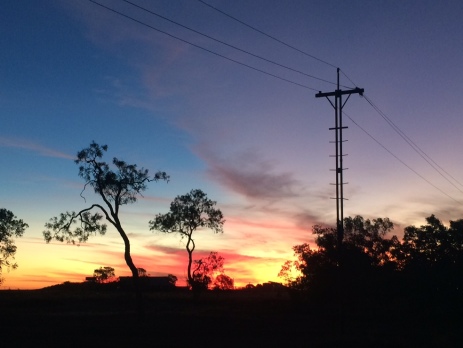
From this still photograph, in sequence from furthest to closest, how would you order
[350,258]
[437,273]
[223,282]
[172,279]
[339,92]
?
[172,279] → [223,282] → [350,258] → [437,273] → [339,92]

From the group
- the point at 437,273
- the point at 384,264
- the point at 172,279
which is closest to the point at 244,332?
the point at 437,273

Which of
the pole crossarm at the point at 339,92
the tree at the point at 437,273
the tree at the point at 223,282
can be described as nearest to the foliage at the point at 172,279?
the tree at the point at 223,282

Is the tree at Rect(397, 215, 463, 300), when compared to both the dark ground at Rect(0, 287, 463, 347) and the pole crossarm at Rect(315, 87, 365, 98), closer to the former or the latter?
the dark ground at Rect(0, 287, 463, 347)

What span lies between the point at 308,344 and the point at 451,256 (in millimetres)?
24985

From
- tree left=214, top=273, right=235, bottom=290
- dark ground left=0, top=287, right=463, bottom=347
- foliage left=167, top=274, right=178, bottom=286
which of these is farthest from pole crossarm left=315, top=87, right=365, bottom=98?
foliage left=167, top=274, right=178, bottom=286

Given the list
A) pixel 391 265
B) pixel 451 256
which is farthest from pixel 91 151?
pixel 391 265

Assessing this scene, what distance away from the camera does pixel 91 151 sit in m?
50.0

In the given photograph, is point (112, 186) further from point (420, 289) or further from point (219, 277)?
point (219, 277)

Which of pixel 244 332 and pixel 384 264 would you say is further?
pixel 384 264

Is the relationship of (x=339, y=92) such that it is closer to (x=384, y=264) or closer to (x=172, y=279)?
(x=384, y=264)

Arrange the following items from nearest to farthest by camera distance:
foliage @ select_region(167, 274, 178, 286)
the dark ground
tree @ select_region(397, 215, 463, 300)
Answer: the dark ground
tree @ select_region(397, 215, 463, 300)
foliage @ select_region(167, 274, 178, 286)

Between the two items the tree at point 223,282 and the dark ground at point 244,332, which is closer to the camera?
the dark ground at point 244,332

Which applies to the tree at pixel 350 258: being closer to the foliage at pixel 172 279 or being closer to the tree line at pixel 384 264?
the tree line at pixel 384 264

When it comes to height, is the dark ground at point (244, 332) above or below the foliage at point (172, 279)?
below
